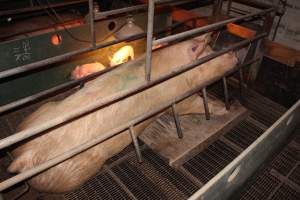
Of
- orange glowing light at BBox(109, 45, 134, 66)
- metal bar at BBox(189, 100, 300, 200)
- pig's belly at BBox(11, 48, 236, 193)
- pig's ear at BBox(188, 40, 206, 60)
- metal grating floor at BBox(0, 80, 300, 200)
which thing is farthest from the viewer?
orange glowing light at BBox(109, 45, 134, 66)

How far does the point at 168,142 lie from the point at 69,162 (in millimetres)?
1317

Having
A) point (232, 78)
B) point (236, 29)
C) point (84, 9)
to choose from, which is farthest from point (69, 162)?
point (84, 9)

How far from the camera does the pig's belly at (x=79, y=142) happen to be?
8.21 ft

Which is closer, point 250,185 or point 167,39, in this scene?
point 167,39

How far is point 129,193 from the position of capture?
3.01m

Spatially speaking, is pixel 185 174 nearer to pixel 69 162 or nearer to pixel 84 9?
pixel 69 162

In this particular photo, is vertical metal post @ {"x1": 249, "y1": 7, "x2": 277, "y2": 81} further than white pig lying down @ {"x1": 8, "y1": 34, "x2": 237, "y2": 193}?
Yes

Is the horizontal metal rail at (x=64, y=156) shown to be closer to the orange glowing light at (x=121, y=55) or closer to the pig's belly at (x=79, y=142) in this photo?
the pig's belly at (x=79, y=142)

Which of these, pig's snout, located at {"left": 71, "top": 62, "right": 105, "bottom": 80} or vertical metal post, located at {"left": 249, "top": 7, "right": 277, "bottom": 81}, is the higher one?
vertical metal post, located at {"left": 249, "top": 7, "right": 277, "bottom": 81}

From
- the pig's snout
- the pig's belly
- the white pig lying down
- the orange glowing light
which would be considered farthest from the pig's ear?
the pig's snout

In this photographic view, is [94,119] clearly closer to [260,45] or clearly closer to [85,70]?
[85,70]

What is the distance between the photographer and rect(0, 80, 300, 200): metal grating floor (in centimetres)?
302

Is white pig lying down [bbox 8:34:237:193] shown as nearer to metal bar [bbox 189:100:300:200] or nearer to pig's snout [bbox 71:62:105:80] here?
metal bar [bbox 189:100:300:200]

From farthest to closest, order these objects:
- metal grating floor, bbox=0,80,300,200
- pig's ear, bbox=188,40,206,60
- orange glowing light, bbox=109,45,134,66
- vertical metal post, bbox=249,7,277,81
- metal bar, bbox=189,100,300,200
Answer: orange glowing light, bbox=109,45,134,66
vertical metal post, bbox=249,7,277,81
pig's ear, bbox=188,40,206,60
metal grating floor, bbox=0,80,300,200
metal bar, bbox=189,100,300,200
